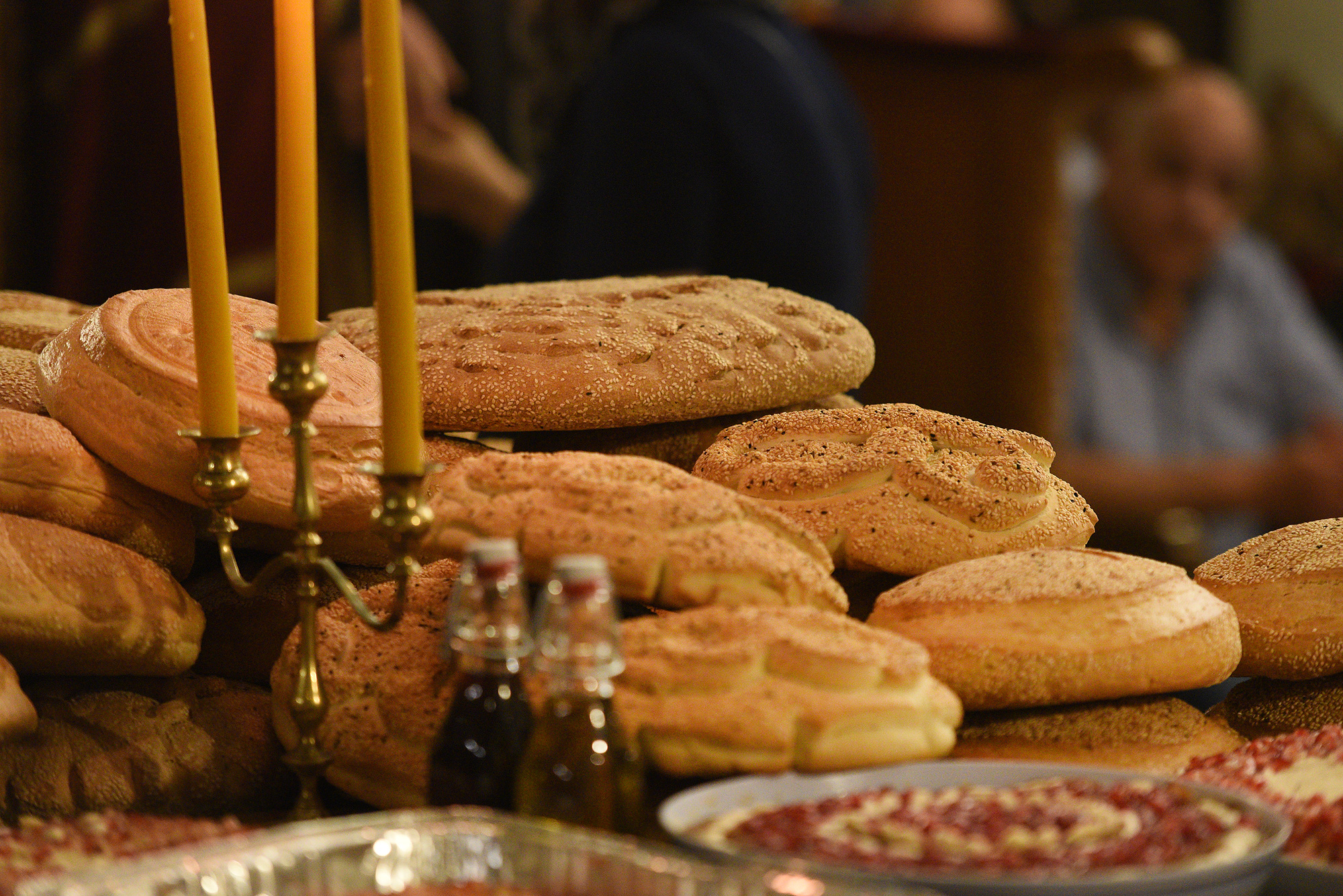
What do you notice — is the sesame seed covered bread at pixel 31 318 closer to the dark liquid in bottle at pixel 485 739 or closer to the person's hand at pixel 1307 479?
the dark liquid in bottle at pixel 485 739

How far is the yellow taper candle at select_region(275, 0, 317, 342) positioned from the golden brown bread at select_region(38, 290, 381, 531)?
0.19 metres

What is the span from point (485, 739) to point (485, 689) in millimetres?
31

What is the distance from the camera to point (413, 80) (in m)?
3.18

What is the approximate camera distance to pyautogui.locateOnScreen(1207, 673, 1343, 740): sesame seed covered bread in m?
1.18

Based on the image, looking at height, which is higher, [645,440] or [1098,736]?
[645,440]

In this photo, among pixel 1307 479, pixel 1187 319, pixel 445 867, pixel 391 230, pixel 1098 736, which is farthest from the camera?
pixel 1187 319

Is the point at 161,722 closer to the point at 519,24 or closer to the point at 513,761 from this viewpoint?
the point at 513,761

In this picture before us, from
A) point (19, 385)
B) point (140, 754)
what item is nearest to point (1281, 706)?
point (140, 754)

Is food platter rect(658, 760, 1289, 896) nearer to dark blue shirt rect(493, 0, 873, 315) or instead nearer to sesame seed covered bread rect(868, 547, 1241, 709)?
sesame seed covered bread rect(868, 547, 1241, 709)

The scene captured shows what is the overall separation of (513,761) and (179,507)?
0.51 meters

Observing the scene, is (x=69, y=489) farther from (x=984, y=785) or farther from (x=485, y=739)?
(x=984, y=785)

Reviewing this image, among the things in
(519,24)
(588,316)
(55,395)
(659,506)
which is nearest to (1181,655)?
(659,506)

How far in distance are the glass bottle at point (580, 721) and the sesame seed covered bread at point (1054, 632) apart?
0.29 metres

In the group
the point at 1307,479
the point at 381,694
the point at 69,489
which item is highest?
the point at 69,489
